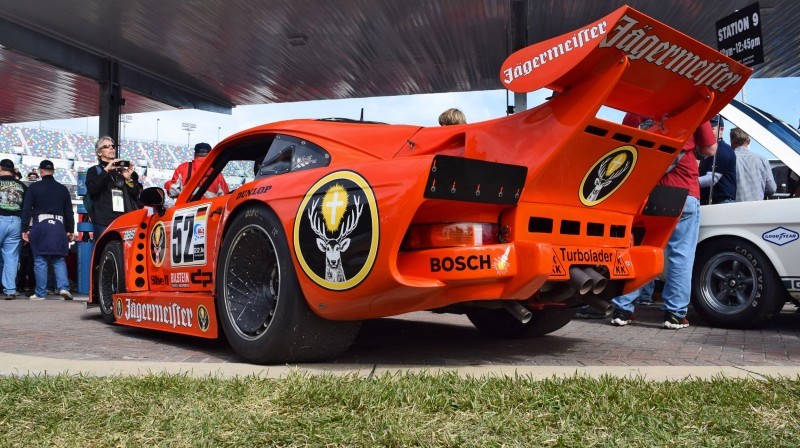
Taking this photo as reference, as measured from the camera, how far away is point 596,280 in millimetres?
3307

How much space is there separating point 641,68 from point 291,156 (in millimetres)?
1874

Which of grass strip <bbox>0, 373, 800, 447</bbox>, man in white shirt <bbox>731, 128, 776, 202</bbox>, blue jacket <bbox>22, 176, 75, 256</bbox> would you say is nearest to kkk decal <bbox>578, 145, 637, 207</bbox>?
grass strip <bbox>0, 373, 800, 447</bbox>

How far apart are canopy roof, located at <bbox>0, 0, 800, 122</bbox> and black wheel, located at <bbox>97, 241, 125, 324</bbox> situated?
5.08 metres

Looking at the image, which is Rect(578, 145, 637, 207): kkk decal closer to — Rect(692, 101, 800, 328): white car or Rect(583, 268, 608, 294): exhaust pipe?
Rect(583, 268, 608, 294): exhaust pipe

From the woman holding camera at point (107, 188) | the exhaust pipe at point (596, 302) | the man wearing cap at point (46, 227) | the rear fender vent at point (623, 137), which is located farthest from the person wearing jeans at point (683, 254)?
the man wearing cap at point (46, 227)

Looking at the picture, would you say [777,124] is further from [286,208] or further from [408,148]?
[286,208]

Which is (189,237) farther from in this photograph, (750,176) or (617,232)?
(750,176)

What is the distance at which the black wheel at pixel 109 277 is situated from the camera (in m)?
5.40

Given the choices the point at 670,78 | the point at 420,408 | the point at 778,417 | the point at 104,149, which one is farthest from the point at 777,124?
the point at 104,149

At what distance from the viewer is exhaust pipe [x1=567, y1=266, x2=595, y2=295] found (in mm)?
3242

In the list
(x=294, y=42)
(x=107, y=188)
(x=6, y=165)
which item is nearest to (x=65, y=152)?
(x=6, y=165)

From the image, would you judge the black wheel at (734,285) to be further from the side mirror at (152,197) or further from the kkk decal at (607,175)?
the side mirror at (152,197)

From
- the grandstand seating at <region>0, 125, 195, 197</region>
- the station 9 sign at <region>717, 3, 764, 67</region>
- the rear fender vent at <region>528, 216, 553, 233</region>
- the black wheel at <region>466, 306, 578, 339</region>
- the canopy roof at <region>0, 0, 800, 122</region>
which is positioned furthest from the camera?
the grandstand seating at <region>0, 125, 195, 197</region>

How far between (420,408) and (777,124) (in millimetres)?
4653
